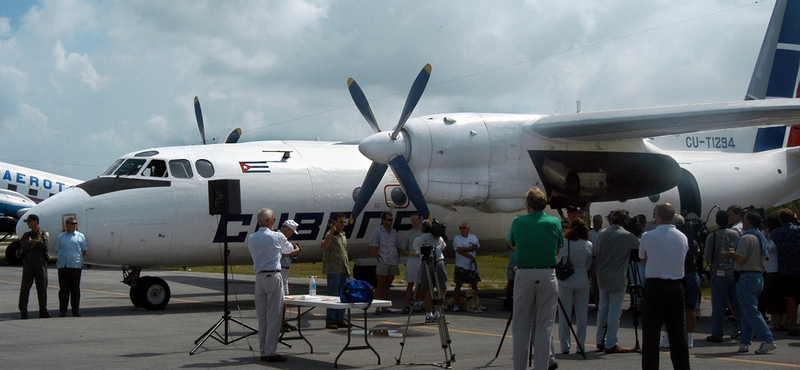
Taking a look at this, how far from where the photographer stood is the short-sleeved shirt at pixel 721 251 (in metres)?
10.8

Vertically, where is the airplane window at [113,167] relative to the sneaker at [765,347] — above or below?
above

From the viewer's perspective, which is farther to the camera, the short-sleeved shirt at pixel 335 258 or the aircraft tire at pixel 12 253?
the aircraft tire at pixel 12 253

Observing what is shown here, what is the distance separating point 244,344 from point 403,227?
21.5 ft

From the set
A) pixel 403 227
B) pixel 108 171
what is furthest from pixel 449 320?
pixel 108 171

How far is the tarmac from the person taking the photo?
9.45 metres

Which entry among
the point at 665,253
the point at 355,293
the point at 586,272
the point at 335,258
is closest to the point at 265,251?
the point at 355,293

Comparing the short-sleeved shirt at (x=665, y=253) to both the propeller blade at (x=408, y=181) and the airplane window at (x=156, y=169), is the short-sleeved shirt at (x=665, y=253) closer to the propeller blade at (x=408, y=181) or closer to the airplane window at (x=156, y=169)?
the propeller blade at (x=408, y=181)

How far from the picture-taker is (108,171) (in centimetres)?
1556

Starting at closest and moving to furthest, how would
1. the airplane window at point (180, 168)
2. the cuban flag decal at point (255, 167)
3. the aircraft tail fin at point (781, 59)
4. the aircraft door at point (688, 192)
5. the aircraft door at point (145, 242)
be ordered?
the aircraft door at point (145, 242)
the airplane window at point (180, 168)
the cuban flag decal at point (255, 167)
the aircraft door at point (688, 192)
the aircraft tail fin at point (781, 59)

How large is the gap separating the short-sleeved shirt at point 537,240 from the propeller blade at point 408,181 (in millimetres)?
7129

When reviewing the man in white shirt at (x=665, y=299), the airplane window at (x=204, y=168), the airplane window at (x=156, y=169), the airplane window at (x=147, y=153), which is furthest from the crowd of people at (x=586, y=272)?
the airplane window at (x=204, y=168)

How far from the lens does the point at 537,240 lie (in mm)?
8039

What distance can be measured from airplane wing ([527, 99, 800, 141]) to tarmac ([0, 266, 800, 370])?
3513mm

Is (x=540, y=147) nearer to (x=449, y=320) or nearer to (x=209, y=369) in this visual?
(x=449, y=320)
